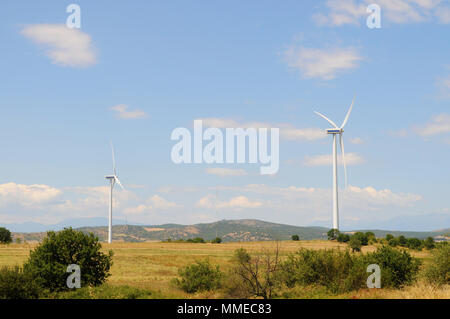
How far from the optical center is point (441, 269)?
43.1 meters

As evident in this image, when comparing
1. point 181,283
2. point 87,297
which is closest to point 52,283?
point 87,297

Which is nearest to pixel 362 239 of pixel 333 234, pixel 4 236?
pixel 333 234

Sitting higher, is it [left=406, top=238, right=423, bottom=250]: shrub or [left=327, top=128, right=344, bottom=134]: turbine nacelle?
[left=327, top=128, right=344, bottom=134]: turbine nacelle

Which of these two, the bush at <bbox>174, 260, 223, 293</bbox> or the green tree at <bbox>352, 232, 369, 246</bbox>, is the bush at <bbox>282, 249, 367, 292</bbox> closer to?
the bush at <bbox>174, 260, 223, 293</bbox>

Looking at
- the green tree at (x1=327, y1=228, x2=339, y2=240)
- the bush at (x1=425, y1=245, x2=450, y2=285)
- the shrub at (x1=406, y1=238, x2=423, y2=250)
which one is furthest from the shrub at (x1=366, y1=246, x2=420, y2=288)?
the green tree at (x1=327, y1=228, x2=339, y2=240)

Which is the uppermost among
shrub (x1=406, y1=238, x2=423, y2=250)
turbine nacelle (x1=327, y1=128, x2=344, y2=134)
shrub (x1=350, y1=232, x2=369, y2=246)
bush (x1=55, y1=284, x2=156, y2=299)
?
turbine nacelle (x1=327, y1=128, x2=344, y2=134)

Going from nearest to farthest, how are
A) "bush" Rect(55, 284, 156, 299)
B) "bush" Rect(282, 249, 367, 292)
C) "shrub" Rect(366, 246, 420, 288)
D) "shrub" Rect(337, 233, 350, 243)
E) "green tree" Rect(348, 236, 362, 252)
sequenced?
"bush" Rect(55, 284, 156, 299) < "bush" Rect(282, 249, 367, 292) < "shrub" Rect(366, 246, 420, 288) < "green tree" Rect(348, 236, 362, 252) < "shrub" Rect(337, 233, 350, 243)

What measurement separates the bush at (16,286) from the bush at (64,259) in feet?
11.5

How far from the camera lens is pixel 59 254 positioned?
39.9 m

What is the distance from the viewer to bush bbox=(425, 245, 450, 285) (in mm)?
42750

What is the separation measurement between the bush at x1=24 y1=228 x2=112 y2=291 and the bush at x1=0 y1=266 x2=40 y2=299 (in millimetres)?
3500

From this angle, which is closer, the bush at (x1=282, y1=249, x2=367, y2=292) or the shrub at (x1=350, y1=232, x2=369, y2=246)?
the bush at (x1=282, y1=249, x2=367, y2=292)
